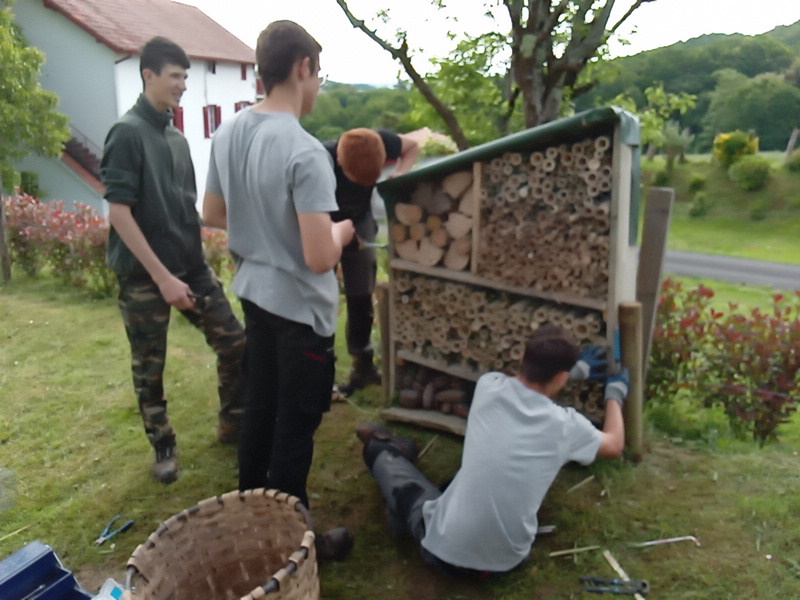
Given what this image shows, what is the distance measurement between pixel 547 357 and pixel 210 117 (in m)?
22.6

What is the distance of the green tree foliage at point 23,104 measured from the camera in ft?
39.7

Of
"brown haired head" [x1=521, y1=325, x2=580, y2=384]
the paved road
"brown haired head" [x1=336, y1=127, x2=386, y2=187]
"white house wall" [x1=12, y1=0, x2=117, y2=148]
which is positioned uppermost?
"white house wall" [x1=12, y1=0, x2=117, y2=148]

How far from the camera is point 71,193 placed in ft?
70.1

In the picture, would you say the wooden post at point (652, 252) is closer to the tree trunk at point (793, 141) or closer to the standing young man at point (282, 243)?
the standing young man at point (282, 243)

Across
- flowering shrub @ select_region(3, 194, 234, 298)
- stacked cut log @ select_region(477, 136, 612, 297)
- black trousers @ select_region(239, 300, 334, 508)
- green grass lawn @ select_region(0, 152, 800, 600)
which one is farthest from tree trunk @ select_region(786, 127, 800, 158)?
black trousers @ select_region(239, 300, 334, 508)

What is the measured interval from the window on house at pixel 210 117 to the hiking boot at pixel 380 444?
2088 centimetres

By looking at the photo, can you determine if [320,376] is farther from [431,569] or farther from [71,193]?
[71,193]

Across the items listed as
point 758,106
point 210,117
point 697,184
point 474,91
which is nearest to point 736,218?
point 697,184

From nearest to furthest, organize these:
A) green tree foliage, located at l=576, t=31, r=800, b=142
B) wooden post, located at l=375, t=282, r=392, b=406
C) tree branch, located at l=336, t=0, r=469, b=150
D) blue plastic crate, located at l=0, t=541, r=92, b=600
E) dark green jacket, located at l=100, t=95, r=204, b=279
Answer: blue plastic crate, located at l=0, t=541, r=92, b=600 → dark green jacket, located at l=100, t=95, r=204, b=279 → wooden post, located at l=375, t=282, r=392, b=406 → tree branch, located at l=336, t=0, r=469, b=150 → green tree foliage, located at l=576, t=31, r=800, b=142

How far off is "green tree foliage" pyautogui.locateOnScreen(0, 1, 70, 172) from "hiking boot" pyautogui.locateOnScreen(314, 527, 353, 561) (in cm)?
1171

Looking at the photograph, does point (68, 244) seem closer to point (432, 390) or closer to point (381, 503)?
point (432, 390)

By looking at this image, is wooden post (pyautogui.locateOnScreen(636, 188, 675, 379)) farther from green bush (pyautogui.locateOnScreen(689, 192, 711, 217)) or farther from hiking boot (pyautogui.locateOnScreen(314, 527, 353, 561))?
green bush (pyautogui.locateOnScreen(689, 192, 711, 217))

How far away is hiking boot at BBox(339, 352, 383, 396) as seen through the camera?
489cm

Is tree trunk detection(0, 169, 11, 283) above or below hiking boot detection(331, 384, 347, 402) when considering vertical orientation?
above
